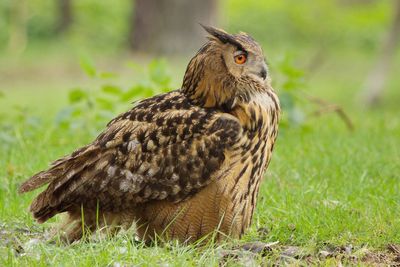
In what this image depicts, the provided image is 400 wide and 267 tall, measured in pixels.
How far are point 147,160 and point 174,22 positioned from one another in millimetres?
16397

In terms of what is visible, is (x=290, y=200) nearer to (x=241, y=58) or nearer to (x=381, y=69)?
(x=241, y=58)

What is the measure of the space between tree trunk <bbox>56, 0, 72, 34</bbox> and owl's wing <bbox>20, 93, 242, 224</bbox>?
2506 cm

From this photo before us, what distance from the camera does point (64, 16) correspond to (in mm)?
30234

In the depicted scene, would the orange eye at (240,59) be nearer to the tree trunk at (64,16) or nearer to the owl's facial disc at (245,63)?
the owl's facial disc at (245,63)

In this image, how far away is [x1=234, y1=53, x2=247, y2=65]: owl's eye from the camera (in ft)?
17.1

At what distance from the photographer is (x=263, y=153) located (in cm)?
514

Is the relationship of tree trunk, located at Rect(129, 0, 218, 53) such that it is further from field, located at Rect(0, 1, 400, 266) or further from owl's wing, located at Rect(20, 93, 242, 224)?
owl's wing, located at Rect(20, 93, 242, 224)

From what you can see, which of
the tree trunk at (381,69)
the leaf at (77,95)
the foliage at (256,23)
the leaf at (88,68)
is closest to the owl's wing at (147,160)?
the leaf at (88,68)

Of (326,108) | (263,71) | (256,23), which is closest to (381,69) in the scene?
(326,108)

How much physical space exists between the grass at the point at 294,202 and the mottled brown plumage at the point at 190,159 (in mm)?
177

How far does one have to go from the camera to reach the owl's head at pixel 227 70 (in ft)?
17.0

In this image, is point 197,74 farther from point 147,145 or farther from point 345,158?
point 345,158

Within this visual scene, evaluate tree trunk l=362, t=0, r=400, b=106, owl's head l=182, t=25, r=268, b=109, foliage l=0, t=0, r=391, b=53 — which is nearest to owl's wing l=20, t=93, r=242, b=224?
owl's head l=182, t=25, r=268, b=109

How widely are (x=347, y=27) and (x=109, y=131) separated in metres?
26.7
